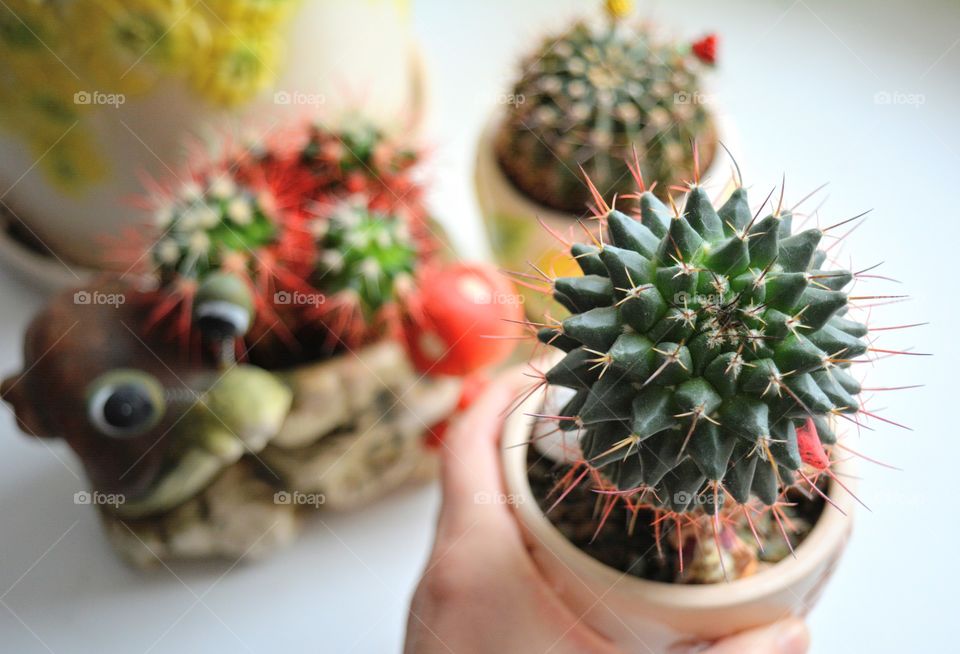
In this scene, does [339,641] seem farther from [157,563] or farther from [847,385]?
[847,385]

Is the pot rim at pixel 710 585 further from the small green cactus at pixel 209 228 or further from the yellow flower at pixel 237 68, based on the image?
the yellow flower at pixel 237 68

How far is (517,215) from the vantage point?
0.89 meters

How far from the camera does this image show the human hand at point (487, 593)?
1.91ft

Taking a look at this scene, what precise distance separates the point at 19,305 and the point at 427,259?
0.57 m

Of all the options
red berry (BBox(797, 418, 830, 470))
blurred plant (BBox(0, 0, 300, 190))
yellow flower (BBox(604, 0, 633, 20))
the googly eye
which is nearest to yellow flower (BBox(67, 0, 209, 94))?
blurred plant (BBox(0, 0, 300, 190))

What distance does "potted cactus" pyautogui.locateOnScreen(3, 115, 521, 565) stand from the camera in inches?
27.6

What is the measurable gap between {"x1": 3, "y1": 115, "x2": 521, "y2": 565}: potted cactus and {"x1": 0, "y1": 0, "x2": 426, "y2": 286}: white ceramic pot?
0.04m

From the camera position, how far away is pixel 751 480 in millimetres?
474

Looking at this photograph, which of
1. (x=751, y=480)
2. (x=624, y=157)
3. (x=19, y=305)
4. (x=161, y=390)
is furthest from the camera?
(x=19, y=305)

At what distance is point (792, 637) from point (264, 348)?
0.51 m

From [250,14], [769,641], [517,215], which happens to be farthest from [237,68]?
[769,641]

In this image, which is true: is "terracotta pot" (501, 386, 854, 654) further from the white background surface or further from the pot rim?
the white background surface

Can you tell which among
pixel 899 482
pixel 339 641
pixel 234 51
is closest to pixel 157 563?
pixel 339 641

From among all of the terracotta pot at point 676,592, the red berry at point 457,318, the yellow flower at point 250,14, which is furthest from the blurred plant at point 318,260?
the terracotta pot at point 676,592
